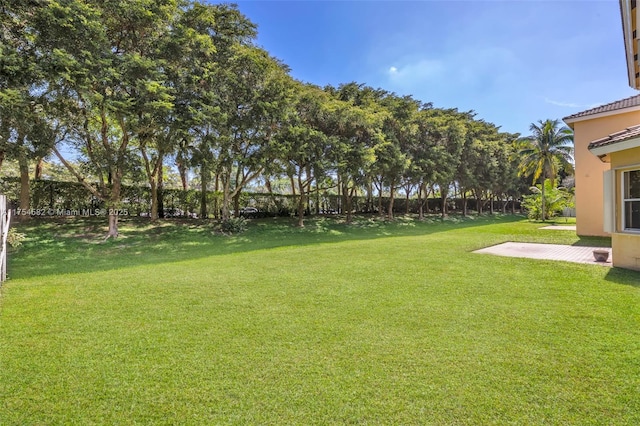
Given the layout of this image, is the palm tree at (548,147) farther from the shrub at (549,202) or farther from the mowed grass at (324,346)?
the mowed grass at (324,346)

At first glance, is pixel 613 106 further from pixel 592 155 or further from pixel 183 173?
pixel 183 173

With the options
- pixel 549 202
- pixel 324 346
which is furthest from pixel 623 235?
pixel 549 202

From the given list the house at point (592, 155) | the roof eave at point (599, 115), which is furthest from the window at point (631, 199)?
the roof eave at point (599, 115)

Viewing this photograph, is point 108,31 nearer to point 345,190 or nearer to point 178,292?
point 178,292

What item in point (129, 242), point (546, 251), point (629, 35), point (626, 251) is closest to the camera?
point (629, 35)

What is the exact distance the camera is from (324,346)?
349 cm

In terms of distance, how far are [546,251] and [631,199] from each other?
117 inches

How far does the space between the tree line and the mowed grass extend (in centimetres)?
601

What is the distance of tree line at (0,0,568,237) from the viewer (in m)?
9.50

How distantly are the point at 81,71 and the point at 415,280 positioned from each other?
1091cm

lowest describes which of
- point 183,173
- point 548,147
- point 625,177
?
point 625,177

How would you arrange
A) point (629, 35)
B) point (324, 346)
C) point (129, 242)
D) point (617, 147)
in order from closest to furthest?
point (324, 346) < point (629, 35) < point (617, 147) < point (129, 242)

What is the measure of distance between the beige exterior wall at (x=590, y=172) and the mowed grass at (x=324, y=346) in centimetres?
841

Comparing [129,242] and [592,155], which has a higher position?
[592,155]
